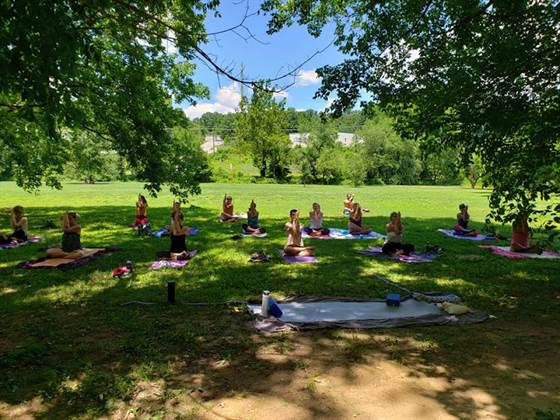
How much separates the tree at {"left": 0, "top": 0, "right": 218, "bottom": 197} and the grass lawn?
289 centimetres

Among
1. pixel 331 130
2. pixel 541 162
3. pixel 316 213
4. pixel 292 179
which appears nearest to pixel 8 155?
pixel 316 213

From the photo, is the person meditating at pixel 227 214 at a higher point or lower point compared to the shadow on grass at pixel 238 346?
higher

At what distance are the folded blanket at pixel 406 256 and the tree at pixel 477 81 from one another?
3.50 m

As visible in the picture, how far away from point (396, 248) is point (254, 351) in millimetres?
7016

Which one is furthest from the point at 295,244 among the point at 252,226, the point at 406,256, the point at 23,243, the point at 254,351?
the point at 23,243

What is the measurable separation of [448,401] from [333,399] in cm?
119

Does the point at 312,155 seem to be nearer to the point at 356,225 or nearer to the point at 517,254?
the point at 356,225

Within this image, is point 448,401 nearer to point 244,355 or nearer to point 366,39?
point 244,355

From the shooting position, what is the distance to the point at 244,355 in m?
5.33

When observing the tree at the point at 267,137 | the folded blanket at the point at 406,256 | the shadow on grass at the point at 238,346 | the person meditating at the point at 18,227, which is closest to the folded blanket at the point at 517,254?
the shadow on grass at the point at 238,346

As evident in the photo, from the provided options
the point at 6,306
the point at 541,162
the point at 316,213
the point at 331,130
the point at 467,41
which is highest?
the point at 331,130

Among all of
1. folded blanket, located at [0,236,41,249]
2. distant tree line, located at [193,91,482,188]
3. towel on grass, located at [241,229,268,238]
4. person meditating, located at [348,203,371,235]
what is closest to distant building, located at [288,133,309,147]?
distant tree line, located at [193,91,482,188]

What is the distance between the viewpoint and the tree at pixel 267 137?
188 ft

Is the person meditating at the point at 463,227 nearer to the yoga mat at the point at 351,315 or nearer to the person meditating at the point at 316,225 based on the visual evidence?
the person meditating at the point at 316,225
